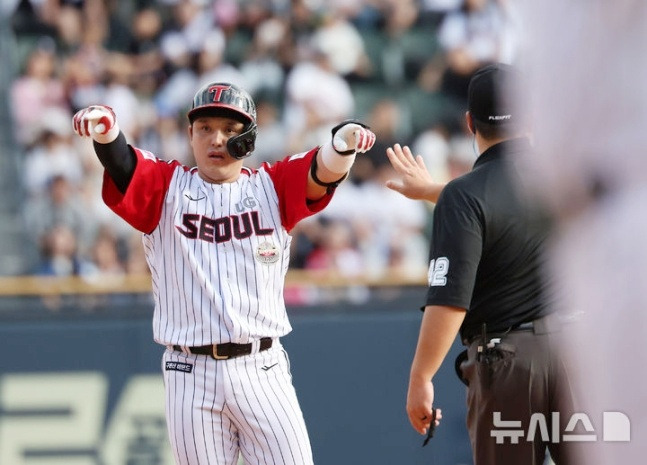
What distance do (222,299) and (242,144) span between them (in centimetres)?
64

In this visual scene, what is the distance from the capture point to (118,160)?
4598mm

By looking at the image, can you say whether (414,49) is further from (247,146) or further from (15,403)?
(247,146)

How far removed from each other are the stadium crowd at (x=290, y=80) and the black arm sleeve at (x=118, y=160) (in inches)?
155

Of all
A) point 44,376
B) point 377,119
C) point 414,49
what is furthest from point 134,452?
point 414,49

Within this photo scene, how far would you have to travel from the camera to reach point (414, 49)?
10234 mm

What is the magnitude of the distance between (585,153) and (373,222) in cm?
708

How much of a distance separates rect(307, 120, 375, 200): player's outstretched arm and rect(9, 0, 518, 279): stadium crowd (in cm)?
382

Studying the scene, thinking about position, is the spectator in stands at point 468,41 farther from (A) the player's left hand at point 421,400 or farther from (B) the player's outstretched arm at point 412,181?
(A) the player's left hand at point 421,400

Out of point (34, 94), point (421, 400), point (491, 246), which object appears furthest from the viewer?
point (34, 94)

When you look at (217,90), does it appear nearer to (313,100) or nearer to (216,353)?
(216,353)

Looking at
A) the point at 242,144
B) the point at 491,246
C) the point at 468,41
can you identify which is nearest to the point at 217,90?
the point at 242,144

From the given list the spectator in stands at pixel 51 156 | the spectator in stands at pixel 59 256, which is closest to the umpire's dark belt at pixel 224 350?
the spectator in stands at pixel 59 256

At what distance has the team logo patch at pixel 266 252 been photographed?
4648mm

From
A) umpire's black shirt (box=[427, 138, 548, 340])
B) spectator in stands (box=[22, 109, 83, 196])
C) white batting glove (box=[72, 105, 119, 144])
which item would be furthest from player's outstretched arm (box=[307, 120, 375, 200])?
spectator in stands (box=[22, 109, 83, 196])
